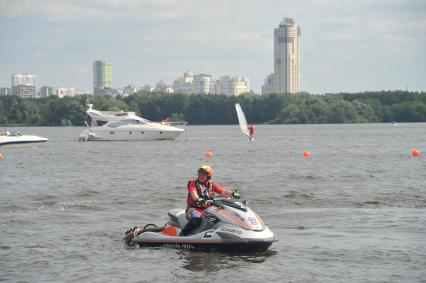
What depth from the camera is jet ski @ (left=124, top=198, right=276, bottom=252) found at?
15734mm

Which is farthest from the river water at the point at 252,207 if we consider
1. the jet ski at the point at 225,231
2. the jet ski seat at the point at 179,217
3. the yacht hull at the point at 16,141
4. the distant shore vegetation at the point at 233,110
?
the distant shore vegetation at the point at 233,110

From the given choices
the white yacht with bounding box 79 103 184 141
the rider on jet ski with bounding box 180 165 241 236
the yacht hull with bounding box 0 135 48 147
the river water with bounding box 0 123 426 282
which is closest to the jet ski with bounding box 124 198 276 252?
the rider on jet ski with bounding box 180 165 241 236

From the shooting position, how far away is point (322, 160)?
49906mm

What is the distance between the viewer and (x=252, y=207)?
24797 millimetres

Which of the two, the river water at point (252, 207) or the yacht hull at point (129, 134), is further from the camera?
the yacht hull at point (129, 134)

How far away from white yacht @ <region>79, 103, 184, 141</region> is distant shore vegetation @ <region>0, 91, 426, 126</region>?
70687 mm

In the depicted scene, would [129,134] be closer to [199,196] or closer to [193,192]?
[199,196]

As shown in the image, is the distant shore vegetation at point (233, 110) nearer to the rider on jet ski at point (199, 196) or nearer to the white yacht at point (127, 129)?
the white yacht at point (127, 129)

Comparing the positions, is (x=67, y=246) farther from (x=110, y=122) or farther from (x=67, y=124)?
(x=67, y=124)

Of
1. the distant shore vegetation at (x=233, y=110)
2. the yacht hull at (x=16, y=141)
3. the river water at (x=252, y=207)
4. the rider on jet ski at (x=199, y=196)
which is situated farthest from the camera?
the distant shore vegetation at (x=233, y=110)

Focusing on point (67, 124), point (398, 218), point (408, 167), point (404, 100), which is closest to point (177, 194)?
point (398, 218)

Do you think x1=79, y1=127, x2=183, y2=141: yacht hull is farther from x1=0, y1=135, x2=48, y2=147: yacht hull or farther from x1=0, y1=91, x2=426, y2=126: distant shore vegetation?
x1=0, y1=91, x2=426, y2=126: distant shore vegetation

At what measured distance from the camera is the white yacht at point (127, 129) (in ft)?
253

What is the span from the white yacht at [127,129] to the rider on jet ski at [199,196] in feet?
197
